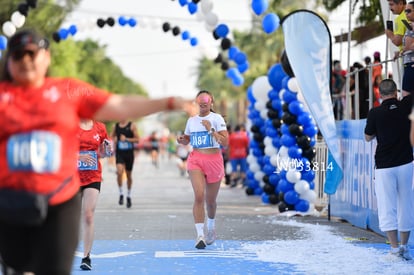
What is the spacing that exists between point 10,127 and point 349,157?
1048 cm

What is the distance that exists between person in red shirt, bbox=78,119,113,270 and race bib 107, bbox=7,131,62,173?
14.7ft

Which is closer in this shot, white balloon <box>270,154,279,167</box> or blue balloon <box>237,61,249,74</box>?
white balloon <box>270,154,279,167</box>

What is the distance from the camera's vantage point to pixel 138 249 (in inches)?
448

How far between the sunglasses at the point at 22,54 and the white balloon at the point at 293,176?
39.1ft

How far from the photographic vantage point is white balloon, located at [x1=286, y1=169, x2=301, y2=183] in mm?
16625

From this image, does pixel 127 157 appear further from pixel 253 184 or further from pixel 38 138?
pixel 38 138

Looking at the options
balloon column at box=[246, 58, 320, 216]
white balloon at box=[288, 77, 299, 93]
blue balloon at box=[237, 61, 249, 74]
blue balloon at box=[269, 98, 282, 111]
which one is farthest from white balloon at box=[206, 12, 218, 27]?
white balloon at box=[288, 77, 299, 93]

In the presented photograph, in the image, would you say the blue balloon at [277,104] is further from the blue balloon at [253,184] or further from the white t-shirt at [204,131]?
the white t-shirt at [204,131]

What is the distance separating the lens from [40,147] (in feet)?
16.2

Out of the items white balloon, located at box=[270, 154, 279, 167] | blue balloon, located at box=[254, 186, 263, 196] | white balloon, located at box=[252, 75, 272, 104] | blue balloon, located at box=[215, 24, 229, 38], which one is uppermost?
blue balloon, located at box=[215, 24, 229, 38]

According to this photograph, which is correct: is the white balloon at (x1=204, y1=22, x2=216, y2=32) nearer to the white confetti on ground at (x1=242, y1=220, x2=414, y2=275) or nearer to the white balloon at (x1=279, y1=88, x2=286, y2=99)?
the white balloon at (x1=279, y1=88, x2=286, y2=99)

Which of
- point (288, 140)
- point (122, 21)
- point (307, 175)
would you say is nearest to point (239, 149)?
point (122, 21)

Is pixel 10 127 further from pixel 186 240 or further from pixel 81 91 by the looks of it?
pixel 186 240

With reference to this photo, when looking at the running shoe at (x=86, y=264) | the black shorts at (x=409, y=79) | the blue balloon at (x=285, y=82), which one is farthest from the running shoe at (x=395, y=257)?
the blue balloon at (x=285, y=82)
